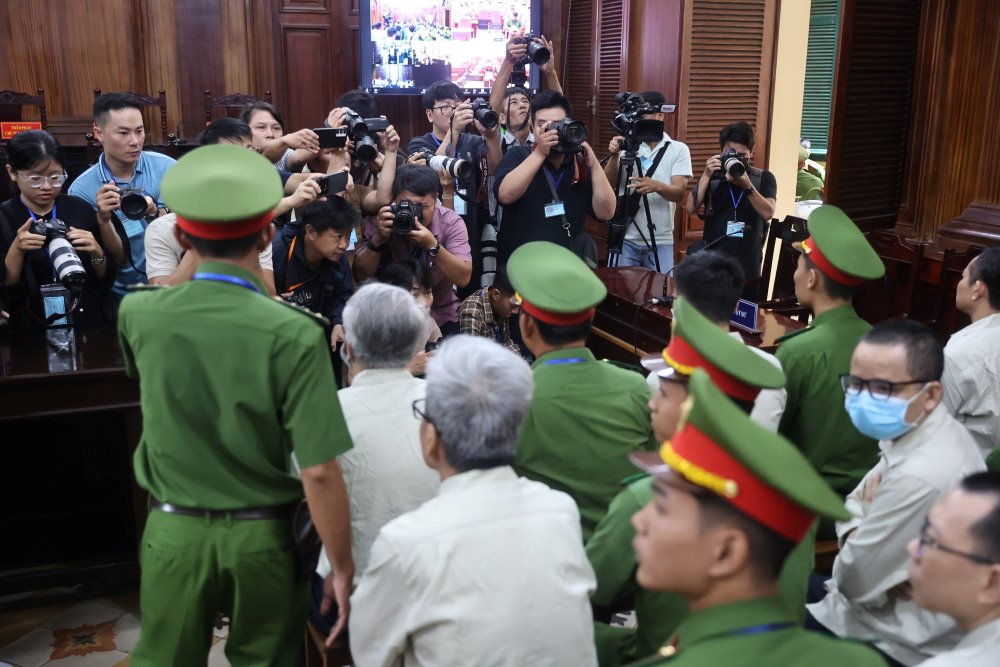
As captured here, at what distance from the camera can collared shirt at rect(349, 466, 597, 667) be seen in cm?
140

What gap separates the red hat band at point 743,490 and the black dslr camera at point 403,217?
2.18 m

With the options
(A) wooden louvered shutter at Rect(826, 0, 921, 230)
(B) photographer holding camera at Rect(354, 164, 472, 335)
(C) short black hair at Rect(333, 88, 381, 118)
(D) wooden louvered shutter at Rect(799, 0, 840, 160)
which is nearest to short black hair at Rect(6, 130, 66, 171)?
(B) photographer holding camera at Rect(354, 164, 472, 335)

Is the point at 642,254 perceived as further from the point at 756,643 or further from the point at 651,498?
the point at 756,643

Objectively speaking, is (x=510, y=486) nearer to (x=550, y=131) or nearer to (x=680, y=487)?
(x=680, y=487)

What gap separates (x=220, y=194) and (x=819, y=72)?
372 inches

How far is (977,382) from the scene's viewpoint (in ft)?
8.13

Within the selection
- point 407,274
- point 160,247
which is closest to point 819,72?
point 407,274

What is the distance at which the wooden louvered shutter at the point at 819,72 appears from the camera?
9523 mm

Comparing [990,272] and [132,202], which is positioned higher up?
[132,202]

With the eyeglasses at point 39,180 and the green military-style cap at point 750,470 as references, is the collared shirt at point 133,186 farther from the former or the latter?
the green military-style cap at point 750,470

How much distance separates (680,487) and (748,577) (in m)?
0.13

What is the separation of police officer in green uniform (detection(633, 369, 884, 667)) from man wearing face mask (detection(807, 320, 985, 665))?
67 cm

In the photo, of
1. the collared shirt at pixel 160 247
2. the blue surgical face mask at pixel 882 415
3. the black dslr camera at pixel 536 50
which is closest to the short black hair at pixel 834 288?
the blue surgical face mask at pixel 882 415

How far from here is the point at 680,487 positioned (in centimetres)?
118
